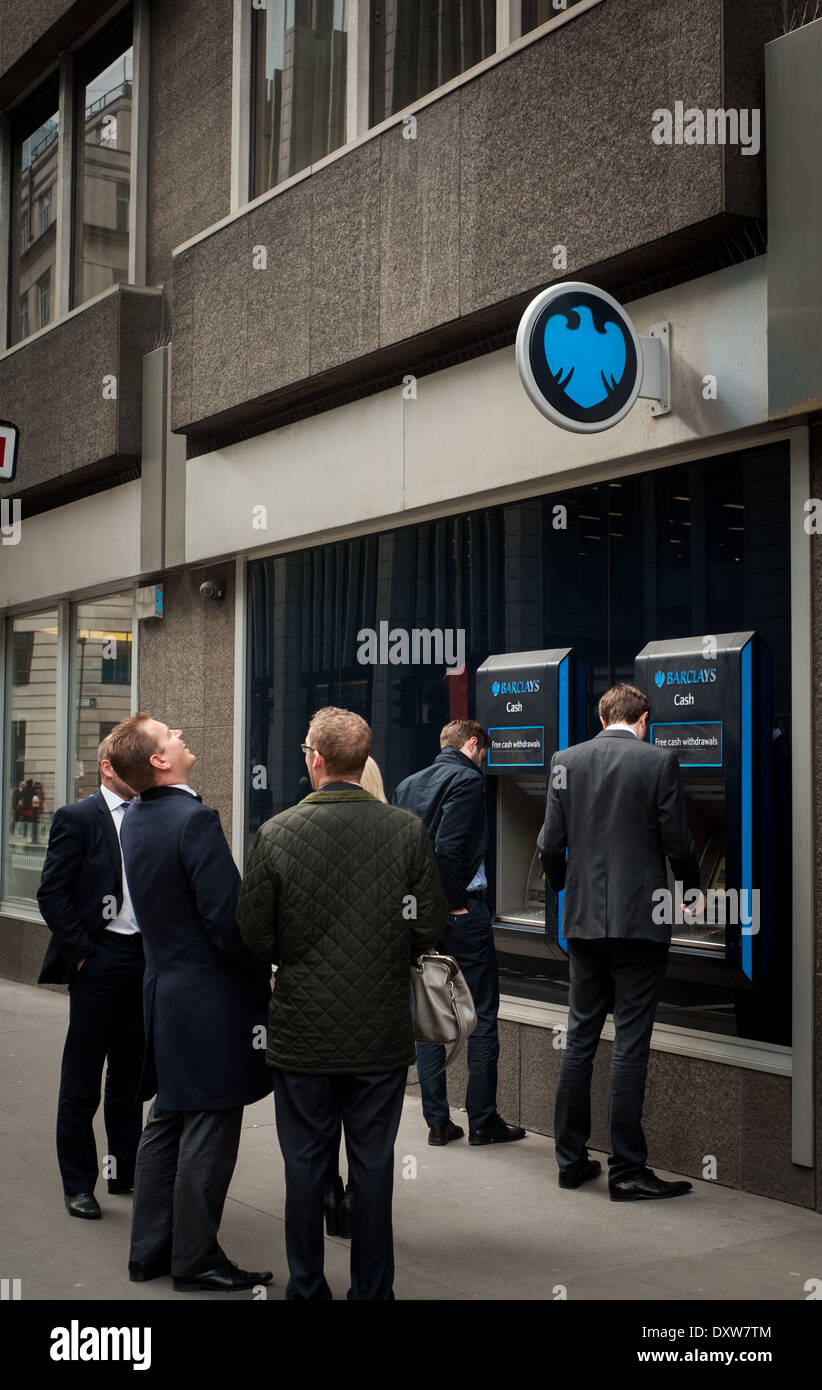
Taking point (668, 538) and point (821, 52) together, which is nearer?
point (821, 52)

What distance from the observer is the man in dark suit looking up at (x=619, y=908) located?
5359 mm

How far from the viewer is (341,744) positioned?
416cm

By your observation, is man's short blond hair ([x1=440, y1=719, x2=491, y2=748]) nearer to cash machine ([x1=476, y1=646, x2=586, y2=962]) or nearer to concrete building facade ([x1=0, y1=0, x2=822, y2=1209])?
cash machine ([x1=476, y1=646, x2=586, y2=962])

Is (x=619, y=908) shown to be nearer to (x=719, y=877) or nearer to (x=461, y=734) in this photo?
(x=719, y=877)

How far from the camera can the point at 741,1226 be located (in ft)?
16.8

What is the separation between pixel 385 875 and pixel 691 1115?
2403 mm

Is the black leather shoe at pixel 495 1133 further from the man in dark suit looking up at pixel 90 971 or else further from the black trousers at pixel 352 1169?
the black trousers at pixel 352 1169

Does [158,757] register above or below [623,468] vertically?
below

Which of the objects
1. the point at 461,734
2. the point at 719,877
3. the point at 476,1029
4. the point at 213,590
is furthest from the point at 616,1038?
the point at 213,590

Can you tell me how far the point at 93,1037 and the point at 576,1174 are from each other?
1.93m

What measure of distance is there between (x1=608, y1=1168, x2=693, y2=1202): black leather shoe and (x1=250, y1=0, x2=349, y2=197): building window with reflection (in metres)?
5.83

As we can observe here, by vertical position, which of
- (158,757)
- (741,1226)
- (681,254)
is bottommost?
(741,1226)
